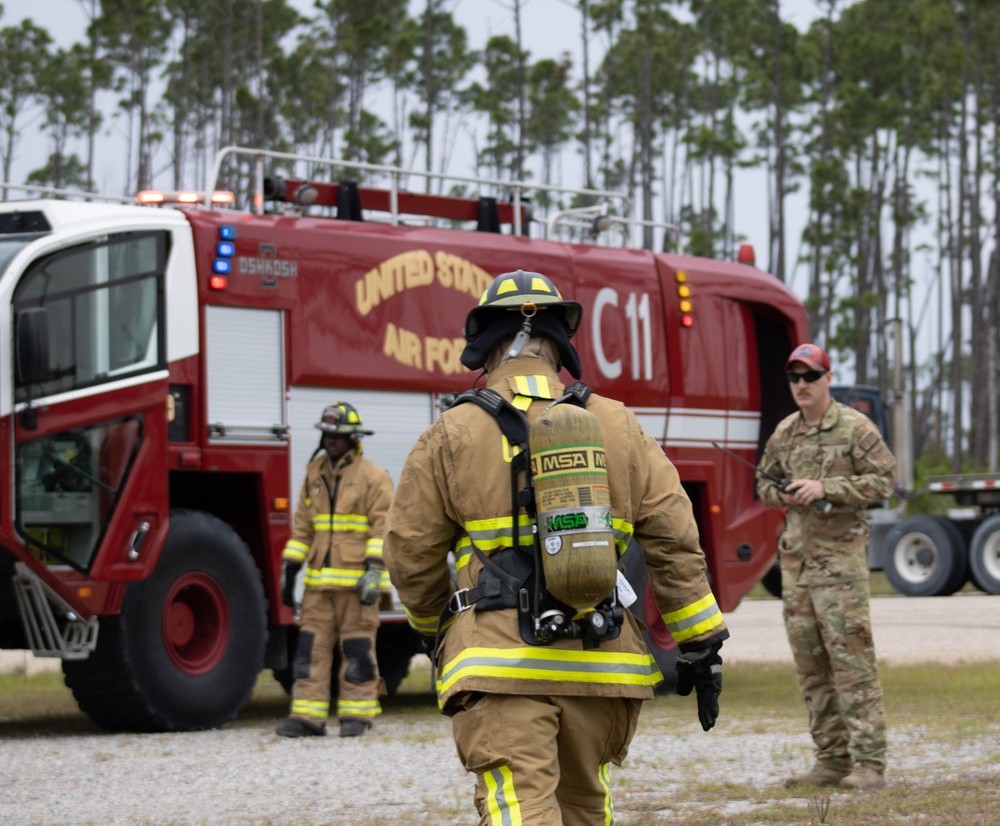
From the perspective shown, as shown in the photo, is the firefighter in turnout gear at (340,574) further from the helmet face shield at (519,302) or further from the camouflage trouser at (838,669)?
the helmet face shield at (519,302)

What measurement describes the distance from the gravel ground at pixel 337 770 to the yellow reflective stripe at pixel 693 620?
2.67 m

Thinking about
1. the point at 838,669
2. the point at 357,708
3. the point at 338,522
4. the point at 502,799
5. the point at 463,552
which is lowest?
the point at 357,708

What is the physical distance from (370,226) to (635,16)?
4513cm

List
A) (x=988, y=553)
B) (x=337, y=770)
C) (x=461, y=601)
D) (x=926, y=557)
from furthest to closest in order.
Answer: (x=926, y=557), (x=988, y=553), (x=337, y=770), (x=461, y=601)

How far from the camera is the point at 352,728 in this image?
1047 centimetres

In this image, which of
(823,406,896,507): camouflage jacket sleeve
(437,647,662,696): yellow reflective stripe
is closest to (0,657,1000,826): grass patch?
(823,406,896,507): camouflage jacket sleeve

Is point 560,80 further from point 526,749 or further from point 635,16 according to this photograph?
point 526,749

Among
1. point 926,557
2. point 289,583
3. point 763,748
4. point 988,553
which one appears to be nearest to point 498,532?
point 763,748

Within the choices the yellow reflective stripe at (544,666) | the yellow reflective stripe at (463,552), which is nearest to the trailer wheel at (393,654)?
the yellow reflective stripe at (463,552)

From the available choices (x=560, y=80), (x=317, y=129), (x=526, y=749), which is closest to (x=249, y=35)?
(x=317, y=129)

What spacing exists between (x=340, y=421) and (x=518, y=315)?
19.6 ft

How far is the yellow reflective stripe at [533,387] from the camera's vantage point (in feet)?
14.8

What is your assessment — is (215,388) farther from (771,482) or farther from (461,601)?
(461,601)

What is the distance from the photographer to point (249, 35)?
168 ft
